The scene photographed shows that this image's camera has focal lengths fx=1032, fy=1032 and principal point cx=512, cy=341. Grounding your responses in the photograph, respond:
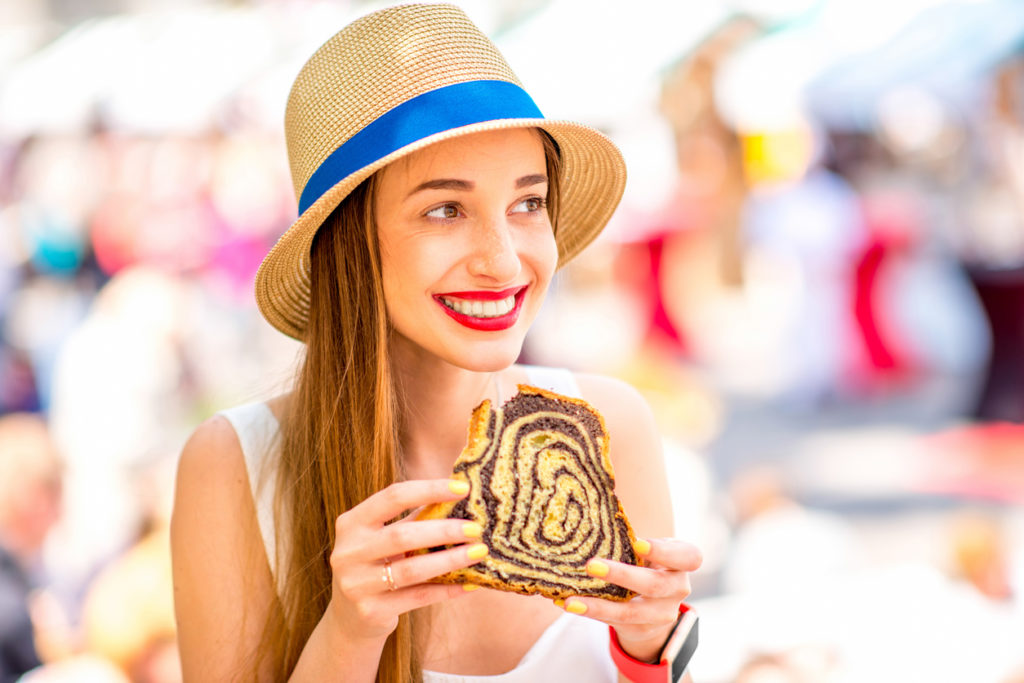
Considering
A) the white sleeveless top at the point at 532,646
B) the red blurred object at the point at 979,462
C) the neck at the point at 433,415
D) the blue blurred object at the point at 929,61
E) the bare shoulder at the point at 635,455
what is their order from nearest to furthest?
Answer: the white sleeveless top at the point at 532,646 < the neck at the point at 433,415 < the bare shoulder at the point at 635,455 < the red blurred object at the point at 979,462 < the blue blurred object at the point at 929,61

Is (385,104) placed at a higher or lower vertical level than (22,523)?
higher

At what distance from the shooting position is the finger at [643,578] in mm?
1642

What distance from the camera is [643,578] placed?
166 centimetres

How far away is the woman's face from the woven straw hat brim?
50 mm

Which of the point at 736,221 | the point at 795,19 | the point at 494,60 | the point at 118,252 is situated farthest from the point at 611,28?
the point at 494,60

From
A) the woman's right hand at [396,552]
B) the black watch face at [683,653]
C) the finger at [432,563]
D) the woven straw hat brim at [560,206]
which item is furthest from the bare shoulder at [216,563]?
the black watch face at [683,653]

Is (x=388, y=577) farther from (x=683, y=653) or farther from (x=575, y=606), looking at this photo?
(x=683, y=653)

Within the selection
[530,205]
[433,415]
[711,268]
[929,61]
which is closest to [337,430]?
[433,415]

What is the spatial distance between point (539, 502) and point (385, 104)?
2.52ft

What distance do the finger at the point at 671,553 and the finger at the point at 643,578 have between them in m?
0.02

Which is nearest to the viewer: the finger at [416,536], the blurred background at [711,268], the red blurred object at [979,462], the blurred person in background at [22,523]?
the finger at [416,536]

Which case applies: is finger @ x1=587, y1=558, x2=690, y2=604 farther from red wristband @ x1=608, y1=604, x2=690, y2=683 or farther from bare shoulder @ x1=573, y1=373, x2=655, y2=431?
bare shoulder @ x1=573, y1=373, x2=655, y2=431

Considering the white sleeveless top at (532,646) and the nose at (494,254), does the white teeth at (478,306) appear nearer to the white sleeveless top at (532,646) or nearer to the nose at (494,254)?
the nose at (494,254)

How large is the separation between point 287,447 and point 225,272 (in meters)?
8.02
